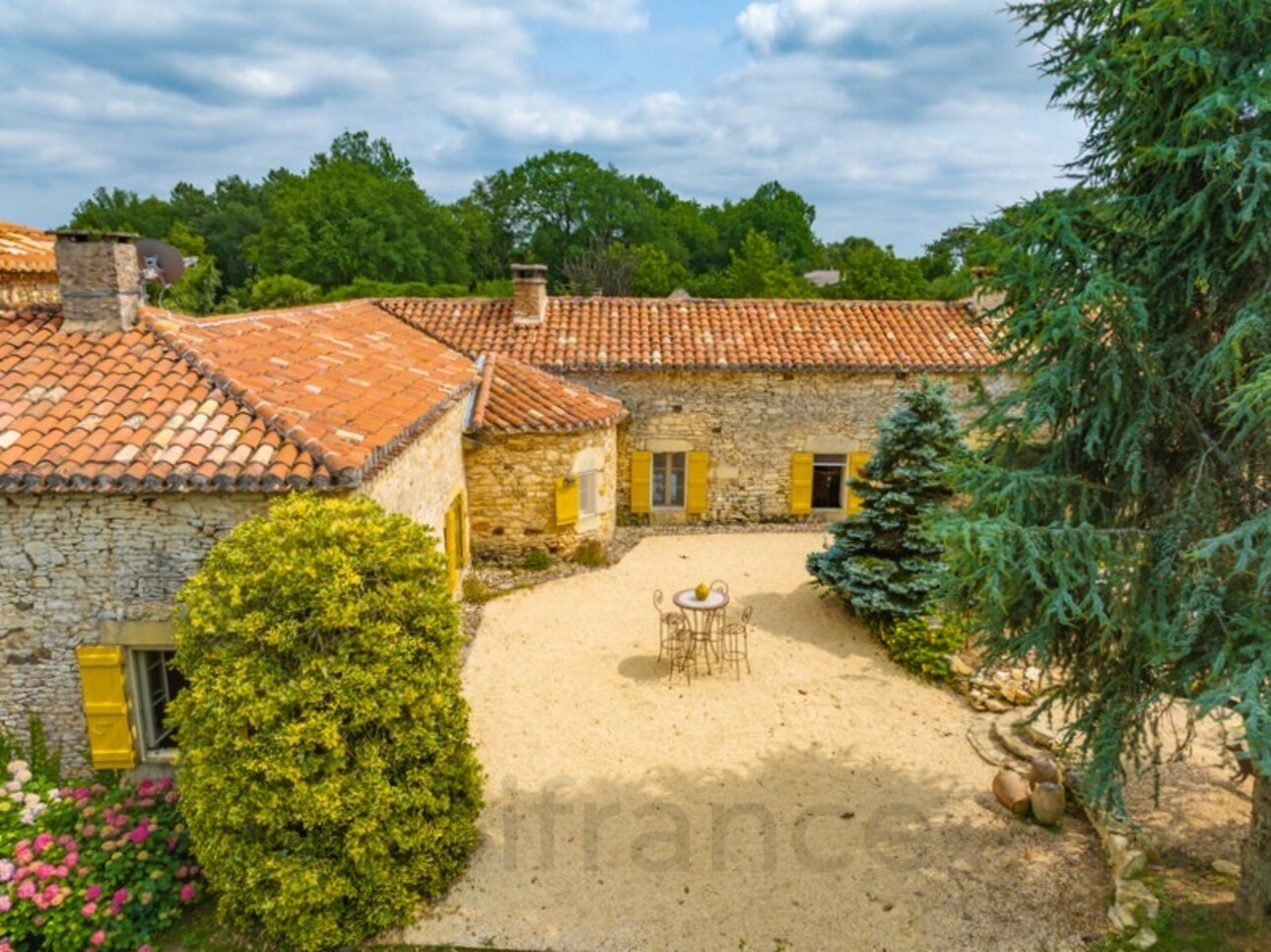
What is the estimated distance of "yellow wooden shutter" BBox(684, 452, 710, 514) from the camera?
16453mm

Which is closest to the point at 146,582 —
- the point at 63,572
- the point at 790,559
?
the point at 63,572

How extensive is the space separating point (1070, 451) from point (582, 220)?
50.1 meters

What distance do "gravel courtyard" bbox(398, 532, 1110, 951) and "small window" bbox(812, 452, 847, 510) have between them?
5767 mm

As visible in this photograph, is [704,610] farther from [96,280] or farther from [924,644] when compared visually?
[96,280]

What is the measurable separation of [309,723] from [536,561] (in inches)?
322

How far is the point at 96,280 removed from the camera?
27.9 ft

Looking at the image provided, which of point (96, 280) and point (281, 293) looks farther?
point (281, 293)

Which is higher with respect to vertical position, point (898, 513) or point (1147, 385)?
point (1147, 385)

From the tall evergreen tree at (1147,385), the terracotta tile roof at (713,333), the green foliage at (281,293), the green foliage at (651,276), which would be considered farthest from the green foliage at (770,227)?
the tall evergreen tree at (1147,385)

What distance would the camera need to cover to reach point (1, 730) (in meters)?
7.44

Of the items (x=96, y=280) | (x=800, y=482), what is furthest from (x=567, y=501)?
(x=96, y=280)

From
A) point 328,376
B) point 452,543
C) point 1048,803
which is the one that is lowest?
point 1048,803

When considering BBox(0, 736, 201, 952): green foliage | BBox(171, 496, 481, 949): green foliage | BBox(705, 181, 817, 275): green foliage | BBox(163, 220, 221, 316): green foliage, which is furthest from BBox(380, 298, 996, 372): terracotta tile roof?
BBox(705, 181, 817, 275): green foliage

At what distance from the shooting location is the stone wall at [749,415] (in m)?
16.1
